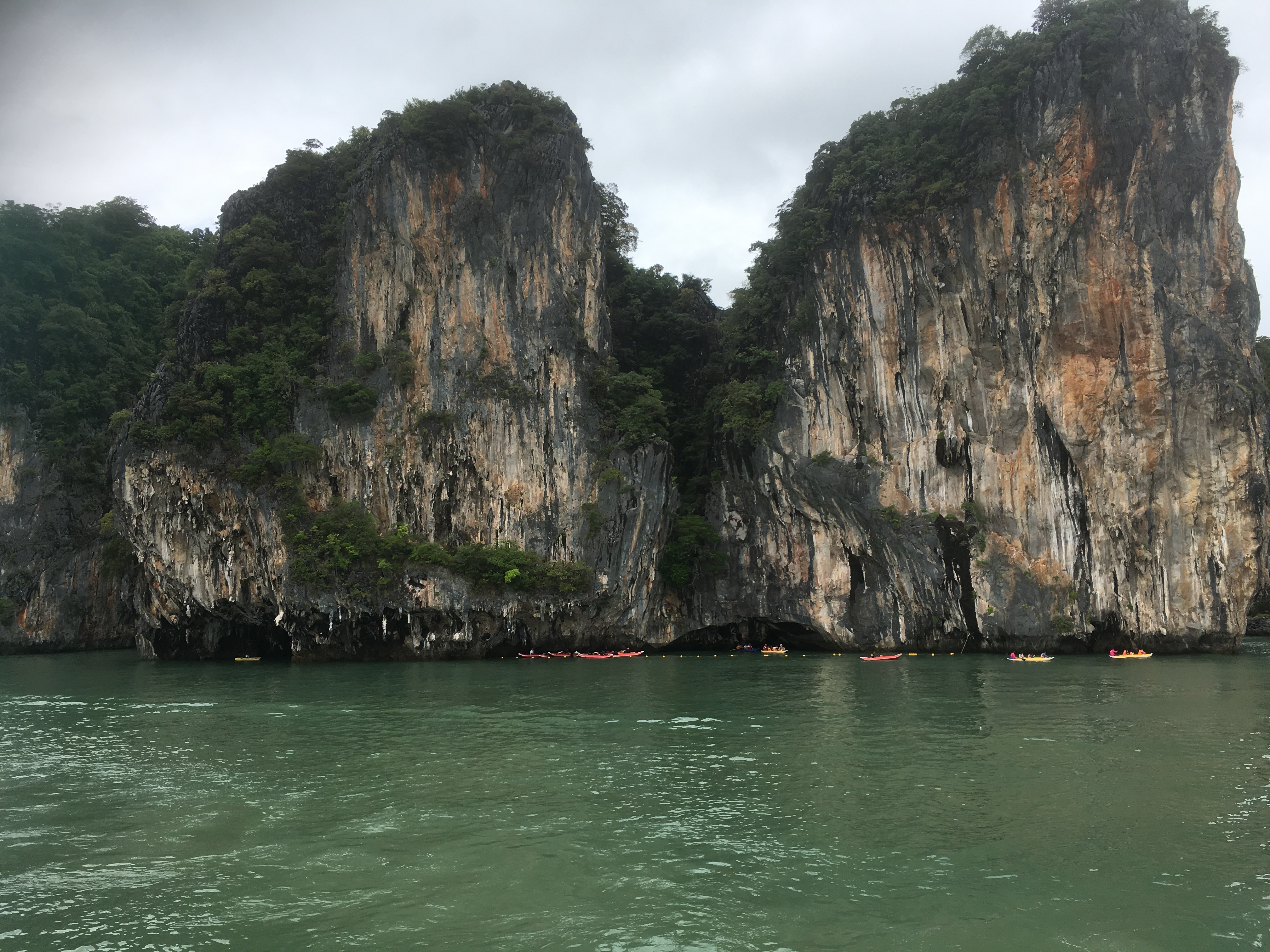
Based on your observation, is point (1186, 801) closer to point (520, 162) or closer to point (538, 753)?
point (538, 753)

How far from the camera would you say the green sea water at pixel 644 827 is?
6.30m

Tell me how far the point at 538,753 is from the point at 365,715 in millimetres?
5771

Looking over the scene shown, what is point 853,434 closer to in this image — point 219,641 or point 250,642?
point 250,642

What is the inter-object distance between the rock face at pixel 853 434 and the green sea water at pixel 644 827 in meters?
14.0

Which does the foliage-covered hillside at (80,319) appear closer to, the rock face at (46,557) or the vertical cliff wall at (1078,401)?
the rock face at (46,557)

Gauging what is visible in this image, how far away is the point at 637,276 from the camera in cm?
4275

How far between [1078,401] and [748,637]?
1635cm

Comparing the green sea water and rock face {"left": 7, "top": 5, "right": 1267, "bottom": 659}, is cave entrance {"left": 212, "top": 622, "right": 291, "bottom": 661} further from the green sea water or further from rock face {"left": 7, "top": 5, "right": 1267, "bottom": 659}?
the green sea water

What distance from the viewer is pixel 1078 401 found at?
31.2 m

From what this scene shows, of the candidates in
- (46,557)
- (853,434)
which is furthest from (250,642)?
(853,434)

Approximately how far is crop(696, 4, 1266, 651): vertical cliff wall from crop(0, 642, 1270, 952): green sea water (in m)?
14.0

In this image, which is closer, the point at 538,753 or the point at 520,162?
the point at 538,753

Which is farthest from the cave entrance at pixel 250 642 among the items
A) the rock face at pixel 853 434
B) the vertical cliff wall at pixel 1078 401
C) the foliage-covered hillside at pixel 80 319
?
the vertical cliff wall at pixel 1078 401

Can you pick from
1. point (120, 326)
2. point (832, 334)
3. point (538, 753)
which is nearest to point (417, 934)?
point (538, 753)
